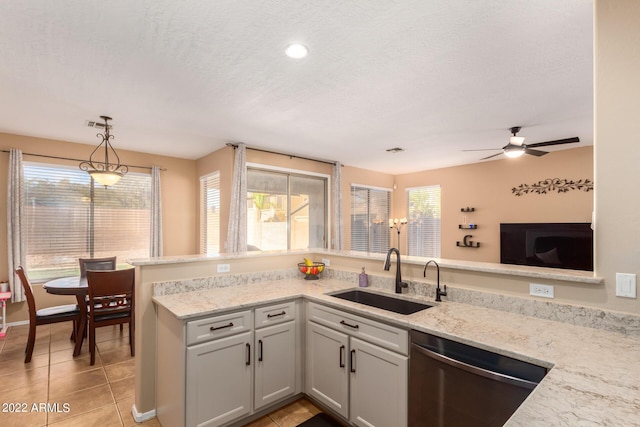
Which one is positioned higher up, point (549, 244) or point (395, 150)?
point (395, 150)

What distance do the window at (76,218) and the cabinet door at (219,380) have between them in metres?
4.12

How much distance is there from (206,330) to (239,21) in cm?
200

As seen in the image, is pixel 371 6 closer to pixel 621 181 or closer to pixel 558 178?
pixel 621 181

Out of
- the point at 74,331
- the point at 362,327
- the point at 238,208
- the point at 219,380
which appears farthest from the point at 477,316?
the point at 74,331

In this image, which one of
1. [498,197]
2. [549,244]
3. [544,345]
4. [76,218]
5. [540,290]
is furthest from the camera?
[498,197]

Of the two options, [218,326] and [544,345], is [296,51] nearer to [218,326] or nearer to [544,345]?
[218,326]

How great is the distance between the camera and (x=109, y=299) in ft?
11.1

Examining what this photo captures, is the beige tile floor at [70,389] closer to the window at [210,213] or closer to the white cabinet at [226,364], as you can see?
the white cabinet at [226,364]

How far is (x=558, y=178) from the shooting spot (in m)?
5.16

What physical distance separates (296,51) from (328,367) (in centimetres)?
235

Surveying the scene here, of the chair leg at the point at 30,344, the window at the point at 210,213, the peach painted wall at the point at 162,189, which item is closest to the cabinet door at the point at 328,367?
the chair leg at the point at 30,344

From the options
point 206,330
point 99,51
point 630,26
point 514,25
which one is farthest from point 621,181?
point 99,51

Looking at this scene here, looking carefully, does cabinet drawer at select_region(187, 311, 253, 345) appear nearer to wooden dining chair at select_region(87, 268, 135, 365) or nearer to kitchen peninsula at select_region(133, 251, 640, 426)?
kitchen peninsula at select_region(133, 251, 640, 426)

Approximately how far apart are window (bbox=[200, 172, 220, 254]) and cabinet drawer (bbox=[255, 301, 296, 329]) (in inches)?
125
